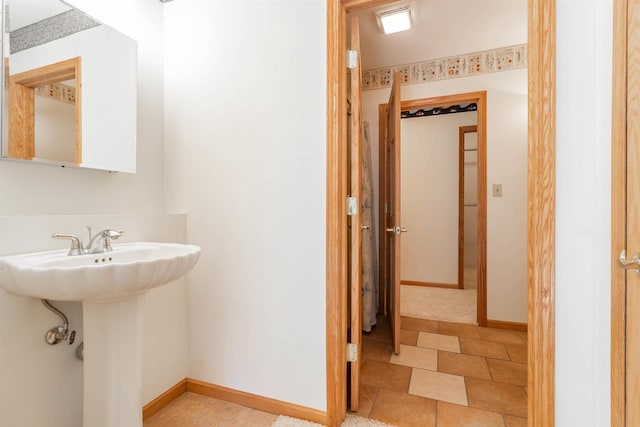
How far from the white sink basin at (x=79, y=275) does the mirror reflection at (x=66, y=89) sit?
0.44 m

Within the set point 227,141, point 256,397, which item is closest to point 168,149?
point 227,141

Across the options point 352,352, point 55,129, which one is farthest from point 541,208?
point 55,129

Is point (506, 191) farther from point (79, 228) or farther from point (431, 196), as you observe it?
point (79, 228)

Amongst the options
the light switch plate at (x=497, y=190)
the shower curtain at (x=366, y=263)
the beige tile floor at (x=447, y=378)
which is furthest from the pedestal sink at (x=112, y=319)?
the light switch plate at (x=497, y=190)

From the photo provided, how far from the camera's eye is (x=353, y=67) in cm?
151

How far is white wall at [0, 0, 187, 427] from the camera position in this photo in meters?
1.05

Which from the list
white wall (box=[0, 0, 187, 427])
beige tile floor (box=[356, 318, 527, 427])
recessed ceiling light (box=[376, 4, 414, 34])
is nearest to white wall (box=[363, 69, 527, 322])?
beige tile floor (box=[356, 318, 527, 427])

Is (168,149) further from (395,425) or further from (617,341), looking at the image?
(617,341)

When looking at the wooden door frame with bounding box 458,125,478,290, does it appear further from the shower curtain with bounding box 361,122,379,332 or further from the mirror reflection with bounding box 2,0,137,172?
the mirror reflection with bounding box 2,0,137,172

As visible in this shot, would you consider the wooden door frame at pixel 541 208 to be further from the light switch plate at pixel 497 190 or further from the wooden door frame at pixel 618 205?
the light switch plate at pixel 497 190

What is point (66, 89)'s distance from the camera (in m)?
1.22

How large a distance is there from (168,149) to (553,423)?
219 centimetres

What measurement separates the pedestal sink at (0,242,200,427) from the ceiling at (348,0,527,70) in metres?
1.86

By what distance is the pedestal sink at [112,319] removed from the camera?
908 millimetres
